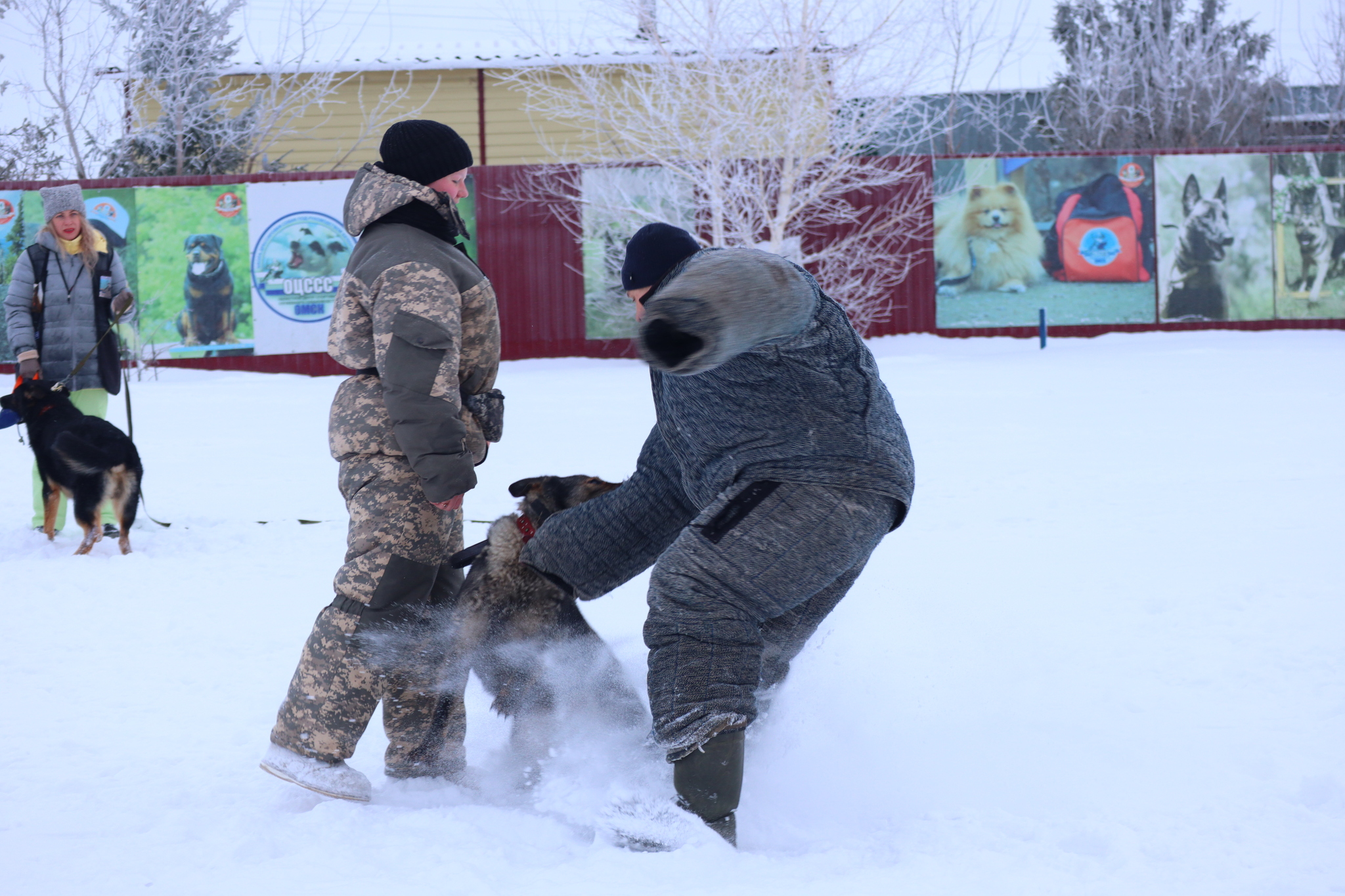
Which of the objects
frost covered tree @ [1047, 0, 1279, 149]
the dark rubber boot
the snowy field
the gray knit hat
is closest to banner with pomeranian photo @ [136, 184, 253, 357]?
the snowy field

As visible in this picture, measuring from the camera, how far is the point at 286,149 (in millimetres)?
17844

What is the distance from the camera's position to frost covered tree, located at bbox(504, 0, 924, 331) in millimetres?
12039


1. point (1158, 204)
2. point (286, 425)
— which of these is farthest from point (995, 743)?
point (1158, 204)

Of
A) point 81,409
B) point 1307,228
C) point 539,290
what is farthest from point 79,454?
point 1307,228

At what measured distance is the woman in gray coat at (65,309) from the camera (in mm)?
5266

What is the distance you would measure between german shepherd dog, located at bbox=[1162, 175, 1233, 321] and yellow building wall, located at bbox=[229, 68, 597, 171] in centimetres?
930

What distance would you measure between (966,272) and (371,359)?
12362 mm

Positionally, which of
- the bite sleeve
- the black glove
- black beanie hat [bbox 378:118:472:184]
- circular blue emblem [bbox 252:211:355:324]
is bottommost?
the bite sleeve

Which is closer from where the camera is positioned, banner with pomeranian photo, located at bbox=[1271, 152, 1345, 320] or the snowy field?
the snowy field

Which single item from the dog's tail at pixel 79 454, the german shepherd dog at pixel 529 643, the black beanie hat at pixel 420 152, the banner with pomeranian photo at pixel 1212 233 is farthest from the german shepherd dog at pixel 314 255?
the german shepherd dog at pixel 529 643

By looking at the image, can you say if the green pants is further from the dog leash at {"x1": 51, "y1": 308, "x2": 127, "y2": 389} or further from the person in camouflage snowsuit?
the person in camouflage snowsuit

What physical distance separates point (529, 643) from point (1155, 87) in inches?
891

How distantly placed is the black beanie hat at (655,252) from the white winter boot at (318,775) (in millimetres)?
1174

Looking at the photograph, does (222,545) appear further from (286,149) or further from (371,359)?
(286,149)
